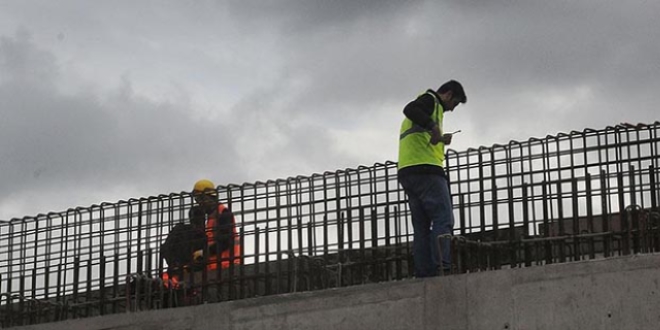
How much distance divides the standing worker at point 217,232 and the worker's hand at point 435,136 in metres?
2.72

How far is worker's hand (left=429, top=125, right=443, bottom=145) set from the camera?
13945 mm

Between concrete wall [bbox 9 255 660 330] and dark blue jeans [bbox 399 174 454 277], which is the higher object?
dark blue jeans [bbox 399 174 454 277]

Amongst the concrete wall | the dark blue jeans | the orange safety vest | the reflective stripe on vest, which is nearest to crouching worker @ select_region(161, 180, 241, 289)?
the orange safety vest

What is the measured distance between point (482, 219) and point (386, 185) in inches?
49.6

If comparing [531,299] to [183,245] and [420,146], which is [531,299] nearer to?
[420,146]

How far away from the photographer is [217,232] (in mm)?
15953

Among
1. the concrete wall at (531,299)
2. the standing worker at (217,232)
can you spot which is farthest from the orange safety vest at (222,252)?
the concrete wall at (531,299)

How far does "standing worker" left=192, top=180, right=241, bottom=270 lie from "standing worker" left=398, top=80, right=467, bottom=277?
2.29m

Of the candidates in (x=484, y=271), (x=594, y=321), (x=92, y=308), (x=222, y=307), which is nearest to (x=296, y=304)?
(x=222, y=307)

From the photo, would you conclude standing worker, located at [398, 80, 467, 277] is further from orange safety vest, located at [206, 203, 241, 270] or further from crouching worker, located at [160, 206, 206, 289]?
crouching worker, located at [160, 206, 206, 289]

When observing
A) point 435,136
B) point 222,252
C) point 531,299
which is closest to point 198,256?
point 222,252

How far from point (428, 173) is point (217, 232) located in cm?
284

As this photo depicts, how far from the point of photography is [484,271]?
1344cm

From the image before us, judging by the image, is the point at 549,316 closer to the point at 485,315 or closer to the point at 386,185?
the point at 485,315
